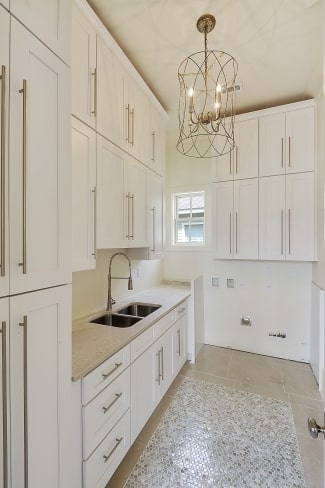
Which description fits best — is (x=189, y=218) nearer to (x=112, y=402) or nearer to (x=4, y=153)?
(x=112, y=402)

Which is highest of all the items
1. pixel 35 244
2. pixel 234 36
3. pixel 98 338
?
pixel 234 36

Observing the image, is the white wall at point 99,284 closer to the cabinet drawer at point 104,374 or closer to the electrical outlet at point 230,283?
the cabinet drawer at point 104,374

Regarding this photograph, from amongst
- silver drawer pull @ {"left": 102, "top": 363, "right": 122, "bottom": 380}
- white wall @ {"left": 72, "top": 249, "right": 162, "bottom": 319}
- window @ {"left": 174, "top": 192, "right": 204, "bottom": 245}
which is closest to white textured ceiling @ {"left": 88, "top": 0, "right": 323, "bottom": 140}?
window @ {"left": 174, "top": 192, "right": 204, "bottom": 245}

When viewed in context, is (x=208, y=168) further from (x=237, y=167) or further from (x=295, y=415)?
(x=295, y=415)

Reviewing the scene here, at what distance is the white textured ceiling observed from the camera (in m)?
1.70

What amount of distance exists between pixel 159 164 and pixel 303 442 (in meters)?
2.82

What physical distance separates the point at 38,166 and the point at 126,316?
163 centimetres

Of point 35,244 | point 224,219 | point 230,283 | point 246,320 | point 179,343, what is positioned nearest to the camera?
point 35,244

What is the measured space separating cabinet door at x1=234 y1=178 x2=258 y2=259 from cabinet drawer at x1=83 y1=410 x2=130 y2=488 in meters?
2.17

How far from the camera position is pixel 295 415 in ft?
7.04

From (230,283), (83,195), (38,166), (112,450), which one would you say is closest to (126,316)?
(112,450)

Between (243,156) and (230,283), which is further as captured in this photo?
(230,283)

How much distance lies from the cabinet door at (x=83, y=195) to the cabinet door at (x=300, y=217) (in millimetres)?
2249

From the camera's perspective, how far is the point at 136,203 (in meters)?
2.32
